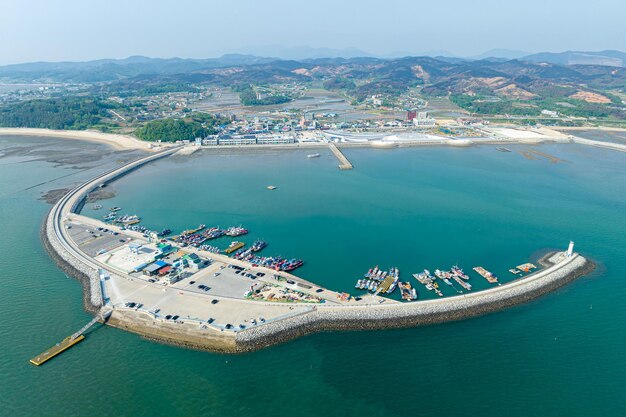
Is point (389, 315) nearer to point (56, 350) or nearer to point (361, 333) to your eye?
point (361, 333)

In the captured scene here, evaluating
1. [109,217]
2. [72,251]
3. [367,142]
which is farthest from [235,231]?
[367,142]

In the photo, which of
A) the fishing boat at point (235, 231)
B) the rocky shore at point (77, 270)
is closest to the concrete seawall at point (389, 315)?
the rocky shore at point (77, 270)

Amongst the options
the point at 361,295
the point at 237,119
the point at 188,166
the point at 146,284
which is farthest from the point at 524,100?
the point at 146,284

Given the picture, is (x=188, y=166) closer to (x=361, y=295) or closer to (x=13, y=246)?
(x=13, y=246)

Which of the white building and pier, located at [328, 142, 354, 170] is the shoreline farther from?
the white building

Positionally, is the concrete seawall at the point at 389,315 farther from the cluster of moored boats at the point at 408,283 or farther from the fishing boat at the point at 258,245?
the fishing boat at the point at 258,245

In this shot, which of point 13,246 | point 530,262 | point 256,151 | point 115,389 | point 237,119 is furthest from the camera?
point 237,119
